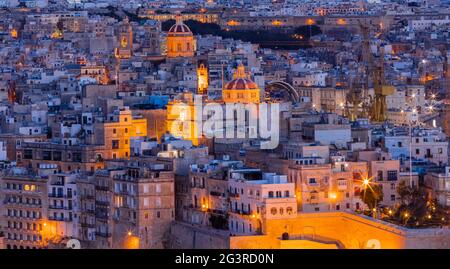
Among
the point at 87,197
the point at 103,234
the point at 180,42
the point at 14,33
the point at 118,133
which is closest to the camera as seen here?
the point at 103,234

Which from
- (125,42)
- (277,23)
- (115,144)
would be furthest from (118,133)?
(277,23)

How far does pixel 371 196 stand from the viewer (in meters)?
43.8

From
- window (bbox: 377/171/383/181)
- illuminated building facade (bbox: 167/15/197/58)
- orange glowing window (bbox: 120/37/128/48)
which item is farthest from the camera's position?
orange glowing window (bbox: 120/37/128/48)

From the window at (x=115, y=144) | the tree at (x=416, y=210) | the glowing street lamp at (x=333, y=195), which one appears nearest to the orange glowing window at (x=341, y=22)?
the window at (x=115, y=144)

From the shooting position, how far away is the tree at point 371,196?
143 ft

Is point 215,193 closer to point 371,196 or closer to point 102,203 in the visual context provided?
point 102,203

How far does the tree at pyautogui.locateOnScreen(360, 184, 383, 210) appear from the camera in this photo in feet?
143

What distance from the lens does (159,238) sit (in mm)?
42062

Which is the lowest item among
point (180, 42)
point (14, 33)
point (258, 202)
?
point (14, 33)

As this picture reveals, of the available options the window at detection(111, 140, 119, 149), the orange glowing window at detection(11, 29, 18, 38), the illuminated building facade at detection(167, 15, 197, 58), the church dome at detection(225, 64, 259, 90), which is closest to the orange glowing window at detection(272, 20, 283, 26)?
the orange glowing window at detection(11, 29, 18, 38)

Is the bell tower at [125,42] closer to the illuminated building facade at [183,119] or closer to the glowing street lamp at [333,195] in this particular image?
the illuminated building facade at [183,119]

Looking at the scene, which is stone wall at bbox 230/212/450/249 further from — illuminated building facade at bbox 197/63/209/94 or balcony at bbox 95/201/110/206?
illuminated building facade at bbox 197/63/209/94
